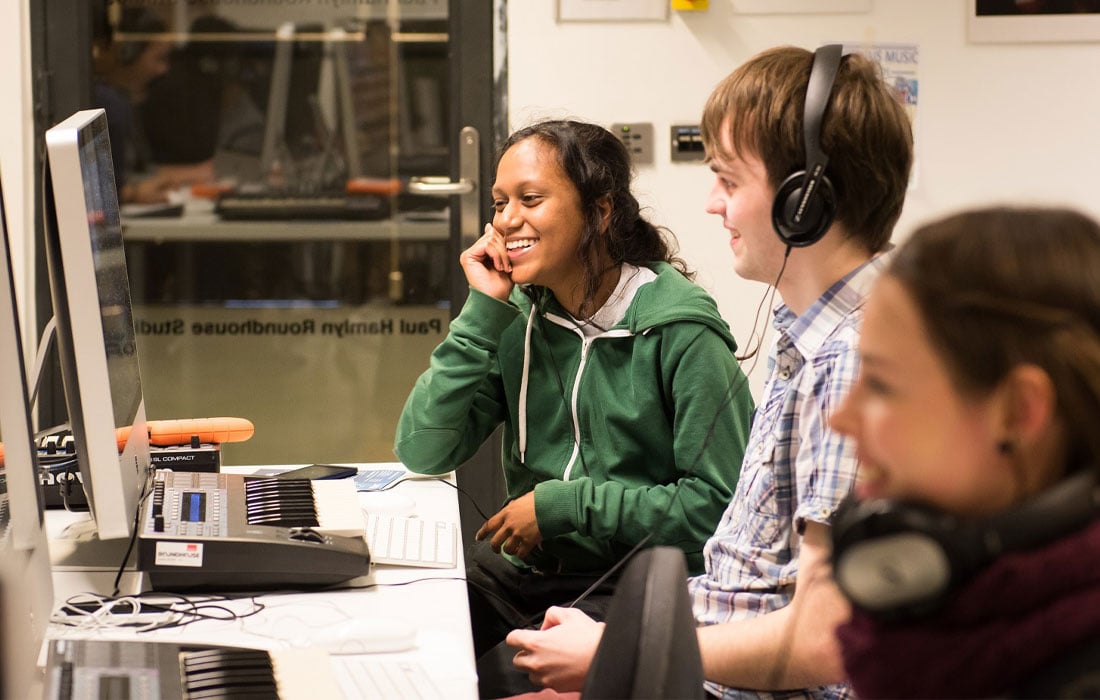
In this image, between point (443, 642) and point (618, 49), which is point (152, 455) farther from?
point (618, 49)

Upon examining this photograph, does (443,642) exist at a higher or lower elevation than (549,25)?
lower

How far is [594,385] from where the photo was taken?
1.96 meters

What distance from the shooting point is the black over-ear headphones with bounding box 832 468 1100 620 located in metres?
0.65

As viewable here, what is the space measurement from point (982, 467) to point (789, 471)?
1.92 ft

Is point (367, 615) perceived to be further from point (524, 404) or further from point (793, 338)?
point (524, 404)

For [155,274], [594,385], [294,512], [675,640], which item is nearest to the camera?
[675,640]

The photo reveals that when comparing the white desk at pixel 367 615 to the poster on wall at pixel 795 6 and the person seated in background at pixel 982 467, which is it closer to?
the person seated in background at pixel 982 467

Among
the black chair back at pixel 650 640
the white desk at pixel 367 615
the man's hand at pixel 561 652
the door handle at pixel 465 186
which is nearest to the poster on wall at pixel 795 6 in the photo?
the door handle at pixel 465 186

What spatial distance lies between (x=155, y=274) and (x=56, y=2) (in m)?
0.75

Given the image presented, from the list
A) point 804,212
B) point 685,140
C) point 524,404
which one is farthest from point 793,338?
point 685,140

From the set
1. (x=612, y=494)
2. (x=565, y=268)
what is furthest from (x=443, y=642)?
(x=565, y=268)

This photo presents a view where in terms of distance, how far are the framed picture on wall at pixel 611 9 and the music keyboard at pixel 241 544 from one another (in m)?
1.86

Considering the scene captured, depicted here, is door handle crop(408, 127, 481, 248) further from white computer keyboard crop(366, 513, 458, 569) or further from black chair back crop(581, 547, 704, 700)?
black chair back crop(581, 547, 704, 700)

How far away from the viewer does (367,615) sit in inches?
53.3
